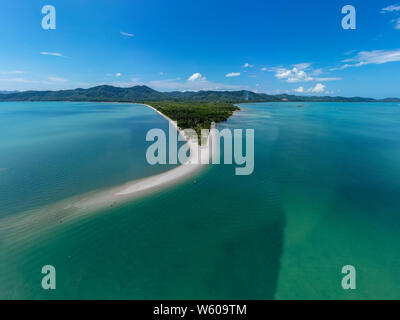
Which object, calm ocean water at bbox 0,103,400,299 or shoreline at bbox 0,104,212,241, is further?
shoreline at bbox 0,104,212,241

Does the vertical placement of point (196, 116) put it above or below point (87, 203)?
above

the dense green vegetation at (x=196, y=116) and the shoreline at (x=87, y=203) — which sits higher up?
the dense green vegetation at (x=196, y=116)

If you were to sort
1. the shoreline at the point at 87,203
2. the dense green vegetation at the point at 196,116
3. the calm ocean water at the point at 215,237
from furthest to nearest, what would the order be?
the dense green vegetation at the point at 196,116
the shoreline at the point at 87,203
the calm ocean water at the point at 215,237

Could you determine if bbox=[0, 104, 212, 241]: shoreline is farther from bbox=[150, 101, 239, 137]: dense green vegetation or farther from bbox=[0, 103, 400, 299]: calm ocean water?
bbox=[150, 101, 239, 137]: dense green vegetation

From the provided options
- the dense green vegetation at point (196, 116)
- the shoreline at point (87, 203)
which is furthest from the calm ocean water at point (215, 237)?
the dense green vegetation at point (196, 116)

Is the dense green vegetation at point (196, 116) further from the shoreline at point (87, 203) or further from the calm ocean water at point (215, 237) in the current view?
the calm ocean water at point (215, 237)

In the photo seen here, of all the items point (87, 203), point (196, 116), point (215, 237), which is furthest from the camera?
point (196, 116)

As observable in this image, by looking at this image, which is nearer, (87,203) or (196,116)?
(87,203)

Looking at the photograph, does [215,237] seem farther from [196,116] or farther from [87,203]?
[196,116]

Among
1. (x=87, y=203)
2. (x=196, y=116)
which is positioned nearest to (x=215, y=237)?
(x=87, y=203)

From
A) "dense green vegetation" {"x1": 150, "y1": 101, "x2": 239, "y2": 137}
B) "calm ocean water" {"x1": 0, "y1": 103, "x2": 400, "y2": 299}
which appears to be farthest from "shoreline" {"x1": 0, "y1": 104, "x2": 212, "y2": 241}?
"dense green vegetation" {"x1": 150, "y1": 101, "x2": 239, "y2": 137}
